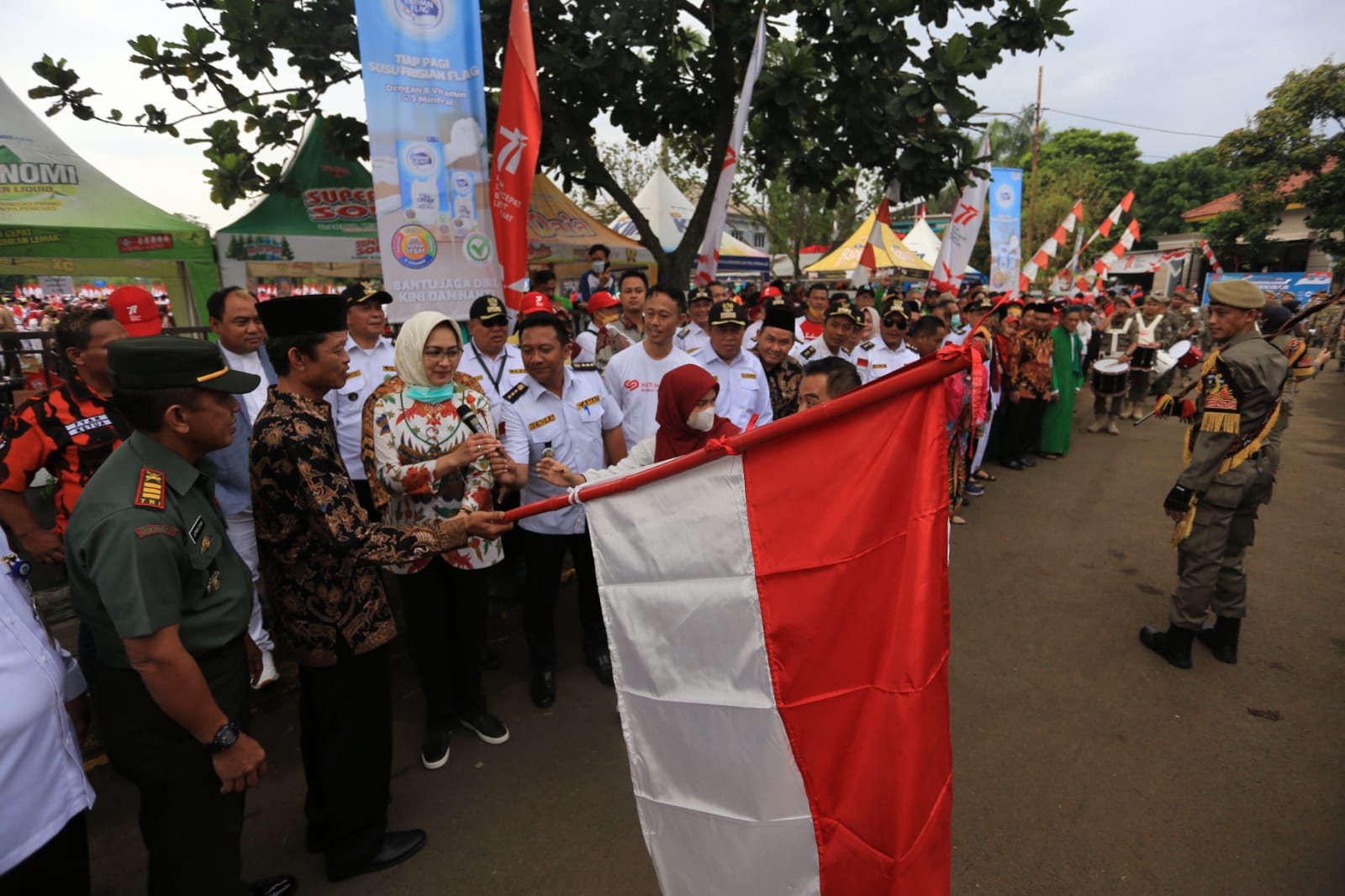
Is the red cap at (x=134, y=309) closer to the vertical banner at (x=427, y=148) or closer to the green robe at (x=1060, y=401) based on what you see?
the vertical banner at (x=427, y=148)

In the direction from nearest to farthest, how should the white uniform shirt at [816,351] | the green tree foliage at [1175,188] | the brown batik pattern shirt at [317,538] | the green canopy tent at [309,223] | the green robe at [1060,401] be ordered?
the brown batik pattern shirt at [317,538] → the white uniform shirt at [816,351] → the green canopy tent at [309,223] → the green robe at [1060,401] → the green tree foliage at [1175,188]

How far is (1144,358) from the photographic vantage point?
996cm

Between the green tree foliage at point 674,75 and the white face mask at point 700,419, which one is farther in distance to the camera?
the green tree foliage at point 674,75

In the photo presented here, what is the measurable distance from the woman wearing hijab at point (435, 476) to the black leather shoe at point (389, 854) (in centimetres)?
46

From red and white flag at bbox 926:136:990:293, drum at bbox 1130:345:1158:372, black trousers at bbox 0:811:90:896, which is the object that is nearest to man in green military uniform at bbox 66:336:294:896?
black trousers at bbox 0:811:90:896

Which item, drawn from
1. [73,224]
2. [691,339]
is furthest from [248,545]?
[73,224]

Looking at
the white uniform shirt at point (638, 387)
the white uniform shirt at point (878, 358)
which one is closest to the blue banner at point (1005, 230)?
the white uniform shirt at point (878, 358)

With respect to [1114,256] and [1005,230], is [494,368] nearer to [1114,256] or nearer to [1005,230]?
[1005,230]

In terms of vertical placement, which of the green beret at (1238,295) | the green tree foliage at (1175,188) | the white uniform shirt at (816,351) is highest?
the green tree foliage at (1175,188)

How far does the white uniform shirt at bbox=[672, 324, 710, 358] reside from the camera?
17.7ft

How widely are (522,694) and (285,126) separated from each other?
5.66m

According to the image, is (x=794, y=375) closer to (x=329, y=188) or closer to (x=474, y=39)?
(x=474, y=39)

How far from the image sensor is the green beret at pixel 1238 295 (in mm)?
3512

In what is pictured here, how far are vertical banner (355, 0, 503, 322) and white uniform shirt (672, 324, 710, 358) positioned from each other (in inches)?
69.6
